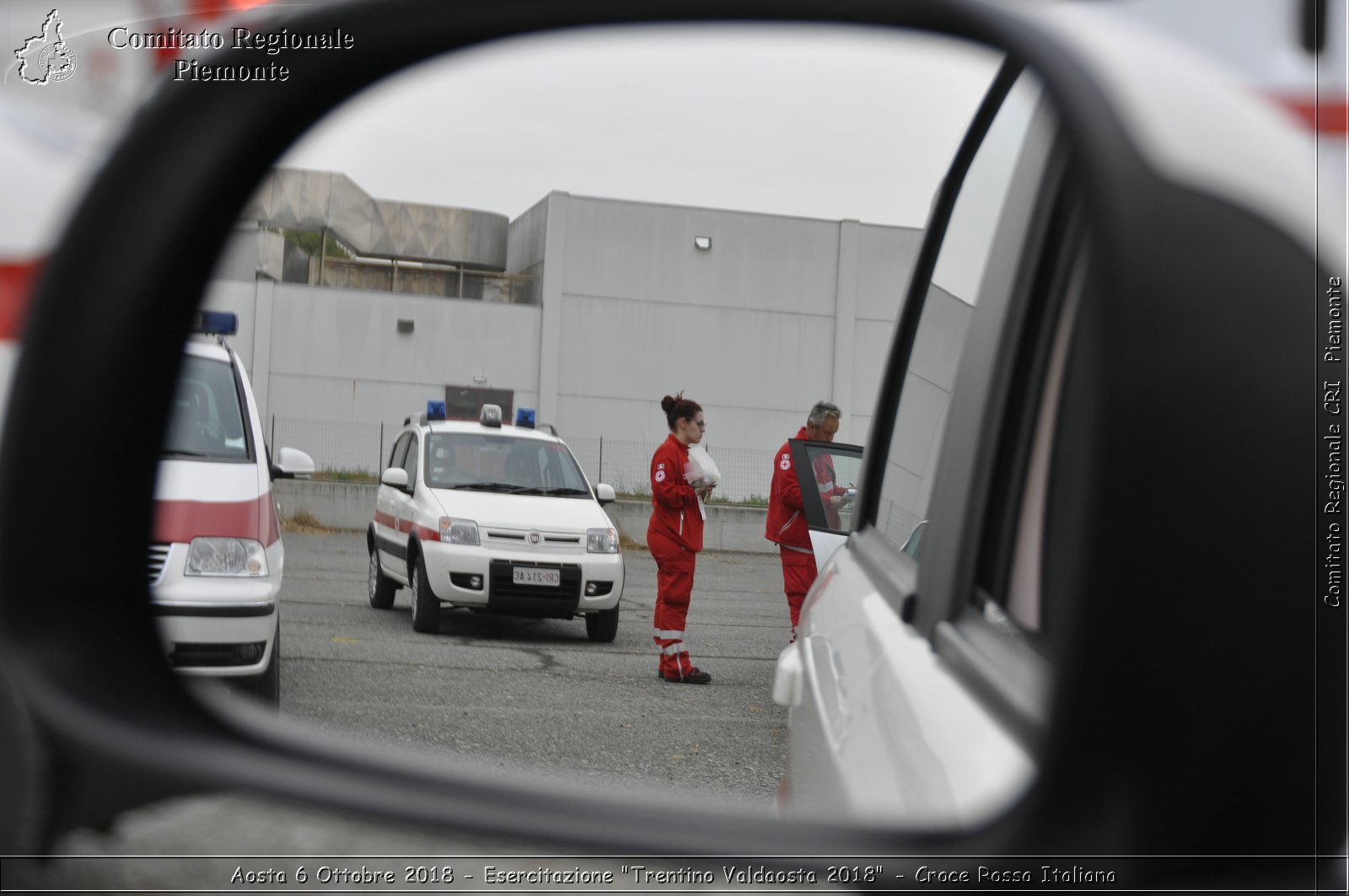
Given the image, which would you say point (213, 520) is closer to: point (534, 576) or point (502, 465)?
point (534, 576)

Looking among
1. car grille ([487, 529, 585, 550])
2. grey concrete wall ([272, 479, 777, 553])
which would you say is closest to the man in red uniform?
car grille ([487, 529, 585, 550])

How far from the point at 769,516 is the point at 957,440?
24.1ft

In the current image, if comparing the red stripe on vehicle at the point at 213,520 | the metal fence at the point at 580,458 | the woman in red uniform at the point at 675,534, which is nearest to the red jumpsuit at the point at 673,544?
the woman in red uniform at the point at 675,534

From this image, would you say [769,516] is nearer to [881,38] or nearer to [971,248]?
[971,248]

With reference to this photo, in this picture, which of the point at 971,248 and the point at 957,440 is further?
the point at 971,248

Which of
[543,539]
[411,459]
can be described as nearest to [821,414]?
[543,539]

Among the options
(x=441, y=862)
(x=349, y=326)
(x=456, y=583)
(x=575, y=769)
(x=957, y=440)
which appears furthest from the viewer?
(x=349, y=326)

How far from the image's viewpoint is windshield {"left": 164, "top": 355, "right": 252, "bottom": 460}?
5914 mm

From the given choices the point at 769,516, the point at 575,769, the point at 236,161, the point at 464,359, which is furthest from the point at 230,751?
the point at 464,359

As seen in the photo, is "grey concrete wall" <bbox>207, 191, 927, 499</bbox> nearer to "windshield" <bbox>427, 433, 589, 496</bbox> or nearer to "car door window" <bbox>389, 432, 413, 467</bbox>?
"car door window" <bbox>389, 432, 413, 467</bbox>

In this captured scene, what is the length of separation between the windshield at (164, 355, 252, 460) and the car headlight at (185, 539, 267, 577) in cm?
49

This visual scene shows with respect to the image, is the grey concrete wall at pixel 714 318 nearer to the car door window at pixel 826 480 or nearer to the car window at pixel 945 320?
the car door window at pixel 826 480

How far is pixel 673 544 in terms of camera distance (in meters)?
8.95

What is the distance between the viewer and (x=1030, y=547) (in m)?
1.22
